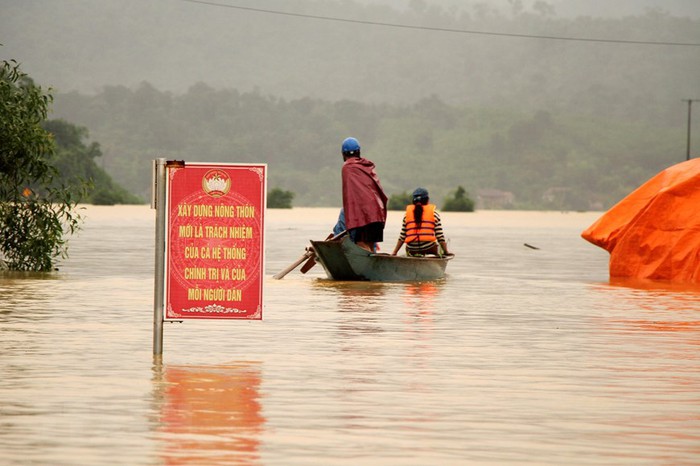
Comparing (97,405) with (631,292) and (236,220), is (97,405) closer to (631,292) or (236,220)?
(236,220)

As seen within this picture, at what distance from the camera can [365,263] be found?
858 inches

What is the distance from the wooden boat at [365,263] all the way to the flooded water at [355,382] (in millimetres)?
2072

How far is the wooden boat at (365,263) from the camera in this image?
21422 mm

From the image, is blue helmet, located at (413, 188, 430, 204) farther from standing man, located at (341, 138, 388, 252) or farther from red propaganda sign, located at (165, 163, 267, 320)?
red propaganda sign, located at (165, 163, 267, 320)

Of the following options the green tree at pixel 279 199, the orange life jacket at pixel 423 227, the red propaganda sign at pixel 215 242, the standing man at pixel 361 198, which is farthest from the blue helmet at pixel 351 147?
the green tree at pixel 279 199

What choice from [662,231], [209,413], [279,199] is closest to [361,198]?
[662,231]

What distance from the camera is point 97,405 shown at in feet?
29.6

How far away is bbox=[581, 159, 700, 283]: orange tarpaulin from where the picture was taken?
24.5 meters

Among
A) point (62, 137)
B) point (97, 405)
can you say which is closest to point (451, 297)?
point (97, 405)

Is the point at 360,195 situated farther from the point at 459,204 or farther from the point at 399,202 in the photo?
the point at 459,204

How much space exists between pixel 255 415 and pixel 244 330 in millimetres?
5465

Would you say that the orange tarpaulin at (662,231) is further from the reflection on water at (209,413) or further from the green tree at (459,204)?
the green tree at (459,204)

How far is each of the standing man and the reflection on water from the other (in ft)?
32.2

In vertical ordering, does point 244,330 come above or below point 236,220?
below
